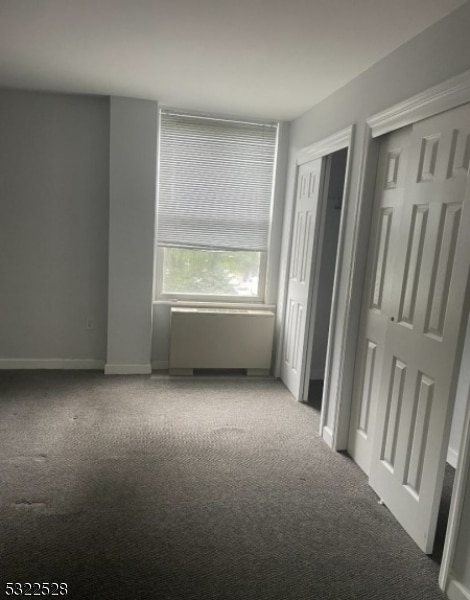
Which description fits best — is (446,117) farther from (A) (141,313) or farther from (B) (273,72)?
(A) (141,313)

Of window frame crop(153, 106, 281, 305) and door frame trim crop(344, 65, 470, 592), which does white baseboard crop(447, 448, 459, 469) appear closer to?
door frame trim crop(344, 65, 470, 592)

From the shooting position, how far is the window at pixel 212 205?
4.23 metres

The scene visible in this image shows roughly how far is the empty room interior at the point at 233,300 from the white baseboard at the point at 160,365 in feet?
0.07

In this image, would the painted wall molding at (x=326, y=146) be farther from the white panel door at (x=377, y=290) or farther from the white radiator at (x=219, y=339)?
the white radiator at (x=219, y=339)

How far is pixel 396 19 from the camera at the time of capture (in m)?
2.15

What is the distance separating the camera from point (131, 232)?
4094 mm

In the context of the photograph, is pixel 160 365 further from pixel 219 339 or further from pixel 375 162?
pixel 375 162

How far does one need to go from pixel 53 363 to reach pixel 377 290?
124 inches

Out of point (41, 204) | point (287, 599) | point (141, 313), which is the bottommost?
point (287, 599)

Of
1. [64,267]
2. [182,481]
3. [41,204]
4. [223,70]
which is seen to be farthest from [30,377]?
[223,70]

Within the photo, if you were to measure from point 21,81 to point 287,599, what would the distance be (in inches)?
158

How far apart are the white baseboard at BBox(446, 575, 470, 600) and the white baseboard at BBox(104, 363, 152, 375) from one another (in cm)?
306

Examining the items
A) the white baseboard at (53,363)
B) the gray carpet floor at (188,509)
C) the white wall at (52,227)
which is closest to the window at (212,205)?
the white wall at (52,227)

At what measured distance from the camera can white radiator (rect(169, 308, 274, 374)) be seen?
4195 mm
